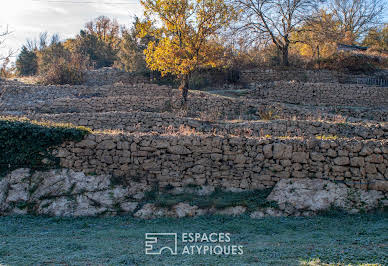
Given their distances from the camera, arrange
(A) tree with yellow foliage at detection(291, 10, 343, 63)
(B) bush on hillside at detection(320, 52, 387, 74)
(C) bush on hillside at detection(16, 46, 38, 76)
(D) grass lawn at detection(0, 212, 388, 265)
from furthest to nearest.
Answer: (C) bush on hillside at detection(16, 46, 38, 76) → (B) bush on hillside at detection(320, 52, 387, 74) → (A) tree with yellow foliage at detection(291, 10, 343, 63) → (D) grass lawn at detection(0, 212, 388, 265)

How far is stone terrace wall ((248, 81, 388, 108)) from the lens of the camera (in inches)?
763

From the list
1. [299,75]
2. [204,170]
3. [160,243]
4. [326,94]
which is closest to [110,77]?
[299,75]

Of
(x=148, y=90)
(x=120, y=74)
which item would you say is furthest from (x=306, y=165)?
(x=120, y=74)

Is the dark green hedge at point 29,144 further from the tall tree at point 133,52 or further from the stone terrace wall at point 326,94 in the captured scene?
the tall tree at point 133,52

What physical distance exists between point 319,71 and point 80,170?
62.9ft

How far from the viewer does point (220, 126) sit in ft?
40.7

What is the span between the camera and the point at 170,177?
8.48 meters

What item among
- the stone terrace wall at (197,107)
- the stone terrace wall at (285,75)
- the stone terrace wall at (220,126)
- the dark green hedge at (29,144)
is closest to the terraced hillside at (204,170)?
the dark green hedge at (29,144)

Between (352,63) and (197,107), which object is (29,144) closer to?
(197,107)

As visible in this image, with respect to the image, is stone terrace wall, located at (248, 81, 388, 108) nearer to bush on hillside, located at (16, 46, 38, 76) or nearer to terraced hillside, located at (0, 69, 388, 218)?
terraced hillside, located at (0, 69, 388, 218)

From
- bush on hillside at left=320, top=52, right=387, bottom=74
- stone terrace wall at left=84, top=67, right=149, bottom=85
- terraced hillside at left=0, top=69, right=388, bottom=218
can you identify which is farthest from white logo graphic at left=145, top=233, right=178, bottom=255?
bush on hillside at left=320, top=52, right=387, bottom=74

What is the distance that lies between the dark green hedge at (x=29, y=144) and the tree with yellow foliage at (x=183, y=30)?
314 inches

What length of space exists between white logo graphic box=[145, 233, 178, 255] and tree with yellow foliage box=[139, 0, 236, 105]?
10.0m

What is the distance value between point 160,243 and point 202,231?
3.24 feet
